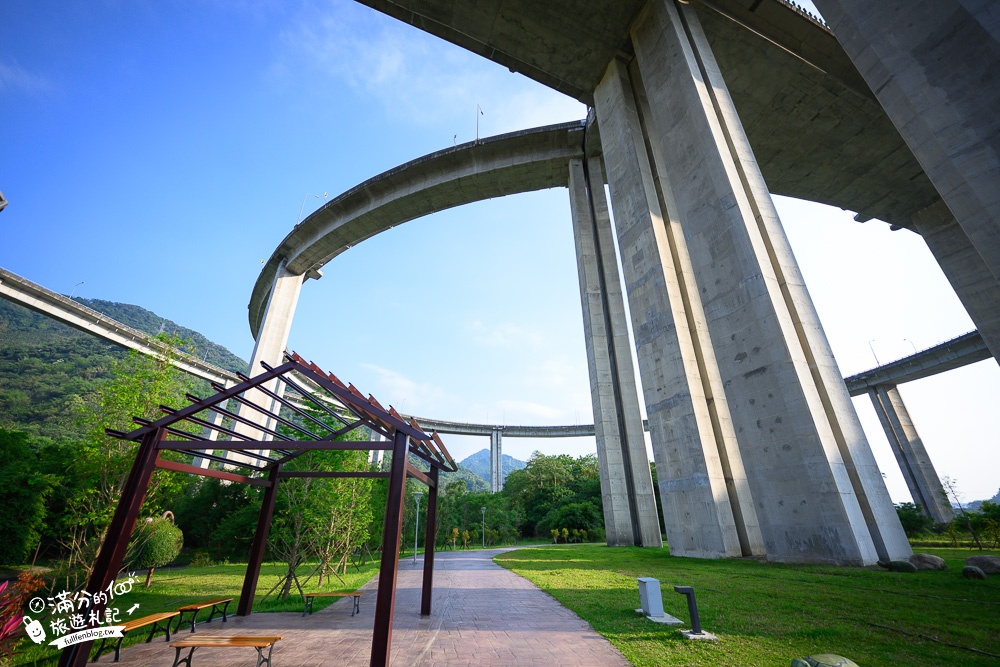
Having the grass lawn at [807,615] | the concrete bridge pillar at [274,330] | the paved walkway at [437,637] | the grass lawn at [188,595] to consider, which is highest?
the concrete bridge pillar at [274,330]

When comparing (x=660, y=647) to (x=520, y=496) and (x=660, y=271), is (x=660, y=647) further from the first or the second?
(x=520, y=496)

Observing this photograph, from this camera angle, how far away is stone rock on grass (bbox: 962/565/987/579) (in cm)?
836

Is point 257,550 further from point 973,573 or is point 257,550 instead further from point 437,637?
point 973,573

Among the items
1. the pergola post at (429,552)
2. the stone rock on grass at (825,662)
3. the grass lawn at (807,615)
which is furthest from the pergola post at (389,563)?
the stone rock on grass at (825,662)

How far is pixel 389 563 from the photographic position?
4.62 m

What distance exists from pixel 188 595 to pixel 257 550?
6.44 meters

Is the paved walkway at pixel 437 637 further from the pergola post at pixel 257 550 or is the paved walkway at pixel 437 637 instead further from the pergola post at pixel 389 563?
the pergola post at pixel 389 563

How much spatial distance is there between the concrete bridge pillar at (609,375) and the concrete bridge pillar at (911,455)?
3275 cm

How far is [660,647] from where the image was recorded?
5.19 metres

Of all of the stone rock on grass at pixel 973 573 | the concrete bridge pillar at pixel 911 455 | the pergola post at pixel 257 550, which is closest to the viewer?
the pergola post at pixel 257 550

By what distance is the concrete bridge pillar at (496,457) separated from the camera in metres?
56.9

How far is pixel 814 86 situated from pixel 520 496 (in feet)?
148

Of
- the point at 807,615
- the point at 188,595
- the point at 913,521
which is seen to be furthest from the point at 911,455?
the point at 188,595

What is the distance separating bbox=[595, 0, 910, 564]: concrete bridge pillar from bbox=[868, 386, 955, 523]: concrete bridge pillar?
3687 centimetres
